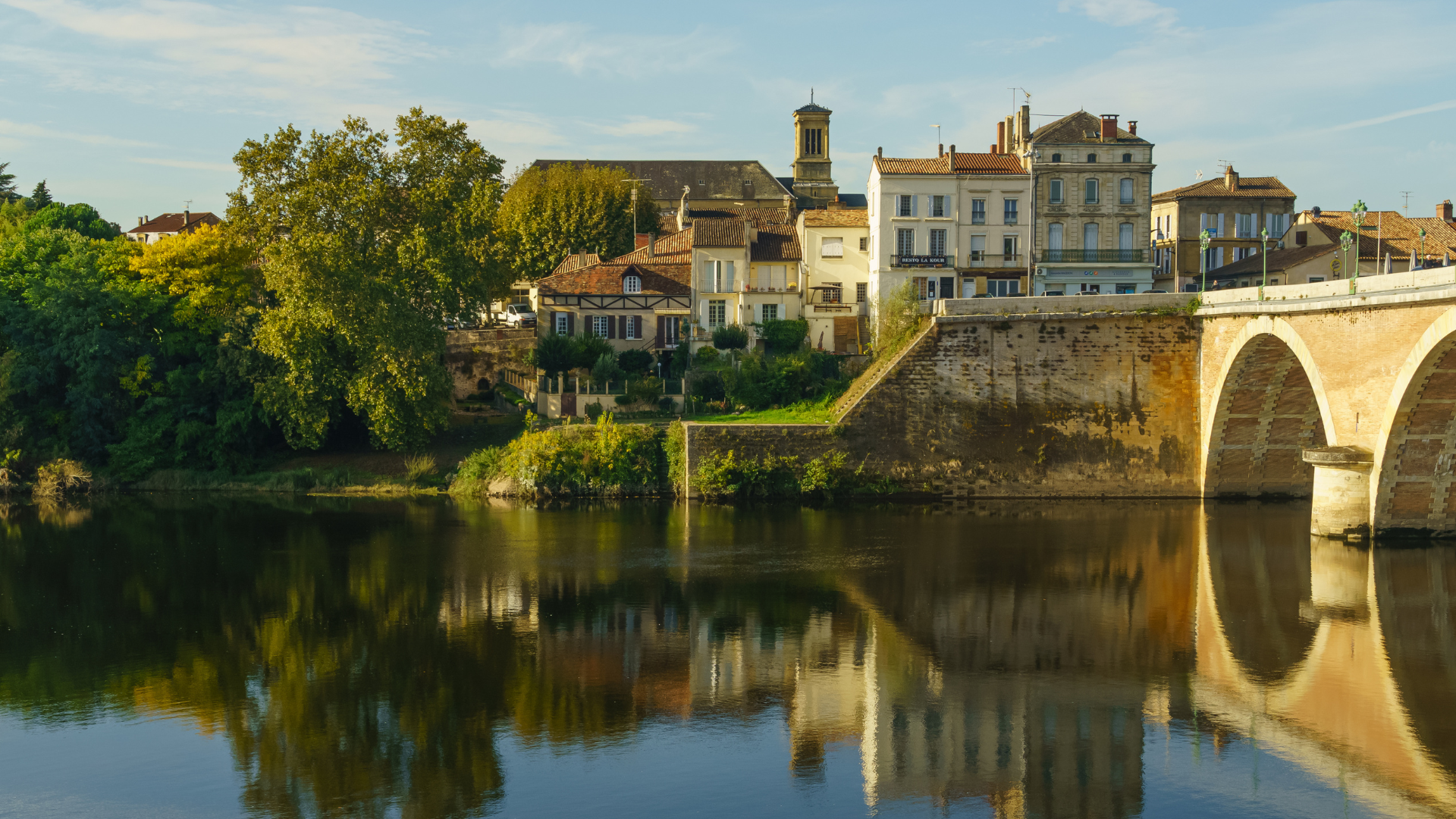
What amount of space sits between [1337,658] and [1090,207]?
27071mm

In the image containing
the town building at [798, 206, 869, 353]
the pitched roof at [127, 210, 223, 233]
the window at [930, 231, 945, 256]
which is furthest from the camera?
the pitched roof at [127, 210, 223, 233]

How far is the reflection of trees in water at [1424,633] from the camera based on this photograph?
1534 centimetres

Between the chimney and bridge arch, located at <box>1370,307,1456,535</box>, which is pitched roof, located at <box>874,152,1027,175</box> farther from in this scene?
bridge arch, located at <box>1370,307,1456,535</box>

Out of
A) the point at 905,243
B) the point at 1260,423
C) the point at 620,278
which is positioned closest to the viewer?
the point at 1260,423

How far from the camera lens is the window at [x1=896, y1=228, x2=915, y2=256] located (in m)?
42.4

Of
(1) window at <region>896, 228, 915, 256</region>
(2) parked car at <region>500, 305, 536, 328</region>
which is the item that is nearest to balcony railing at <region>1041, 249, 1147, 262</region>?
(1) window at <region>896, 228, 915, 256</region>

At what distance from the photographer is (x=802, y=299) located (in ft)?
145

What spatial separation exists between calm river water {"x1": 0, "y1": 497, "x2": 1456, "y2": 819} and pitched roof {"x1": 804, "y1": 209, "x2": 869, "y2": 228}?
18621 mm

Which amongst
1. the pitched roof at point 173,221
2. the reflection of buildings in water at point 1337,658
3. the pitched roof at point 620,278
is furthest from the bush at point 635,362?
the pitched roof at point 173,221

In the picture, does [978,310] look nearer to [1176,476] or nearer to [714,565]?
[1176,476]

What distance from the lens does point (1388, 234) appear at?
4519 cm

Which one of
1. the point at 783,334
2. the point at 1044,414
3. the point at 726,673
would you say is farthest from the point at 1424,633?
the point at 783,334

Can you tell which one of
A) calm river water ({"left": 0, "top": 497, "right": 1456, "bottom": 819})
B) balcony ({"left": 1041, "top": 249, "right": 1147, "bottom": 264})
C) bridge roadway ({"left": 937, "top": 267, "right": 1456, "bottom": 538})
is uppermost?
balcony ({"left": 1041, "top": 249, "right": 1147, "bottom": 264})

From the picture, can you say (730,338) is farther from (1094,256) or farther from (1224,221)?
(1224,221)
